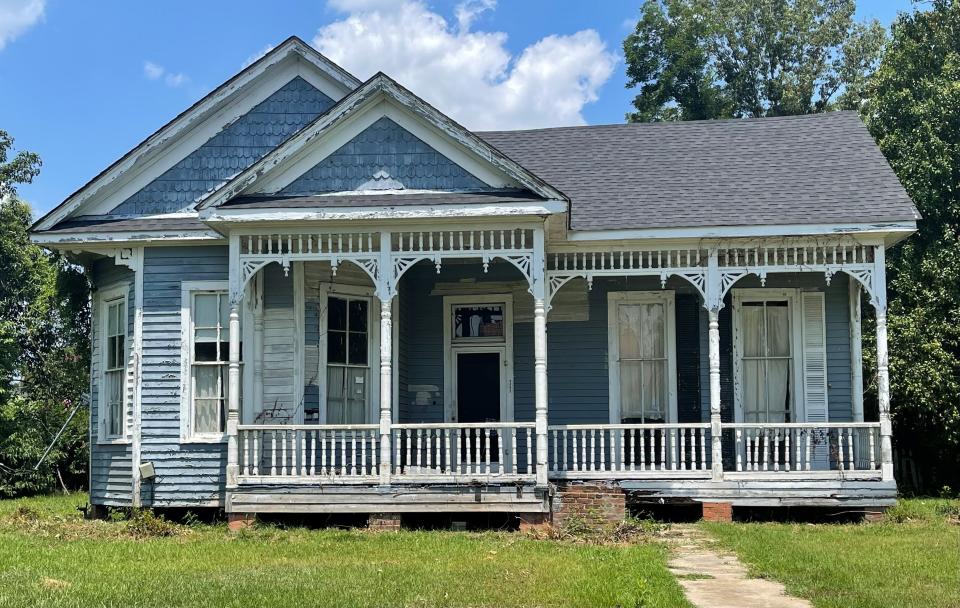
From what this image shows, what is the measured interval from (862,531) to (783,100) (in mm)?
25403

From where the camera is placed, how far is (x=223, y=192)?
520 inches

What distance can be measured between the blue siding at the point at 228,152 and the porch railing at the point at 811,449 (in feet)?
23.5

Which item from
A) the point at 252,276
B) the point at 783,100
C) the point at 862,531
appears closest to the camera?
the point at 862,531

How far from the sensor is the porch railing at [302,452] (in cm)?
1335

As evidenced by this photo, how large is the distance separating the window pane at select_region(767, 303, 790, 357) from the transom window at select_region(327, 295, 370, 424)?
5764 millimetres

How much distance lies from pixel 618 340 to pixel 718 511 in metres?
3.04

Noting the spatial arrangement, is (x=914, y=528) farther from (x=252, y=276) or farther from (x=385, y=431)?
(x=252, y=276)

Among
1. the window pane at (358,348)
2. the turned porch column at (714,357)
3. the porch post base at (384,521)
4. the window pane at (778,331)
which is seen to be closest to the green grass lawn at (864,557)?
the turned porch column at (714,357)

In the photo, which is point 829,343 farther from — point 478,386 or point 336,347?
point 336,347

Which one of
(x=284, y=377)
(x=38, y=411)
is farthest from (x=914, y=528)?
(x=38, y=411)

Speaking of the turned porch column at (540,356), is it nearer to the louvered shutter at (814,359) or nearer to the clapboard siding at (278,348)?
the clapboard siding at (278,348)

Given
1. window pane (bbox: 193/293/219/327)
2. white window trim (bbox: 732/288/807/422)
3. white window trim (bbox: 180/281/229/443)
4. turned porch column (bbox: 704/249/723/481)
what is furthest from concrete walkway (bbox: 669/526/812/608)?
window pane (bbox: 193/293/219/327)

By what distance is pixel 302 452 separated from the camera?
13602 millimetres

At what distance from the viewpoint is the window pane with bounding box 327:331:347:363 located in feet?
49.2
